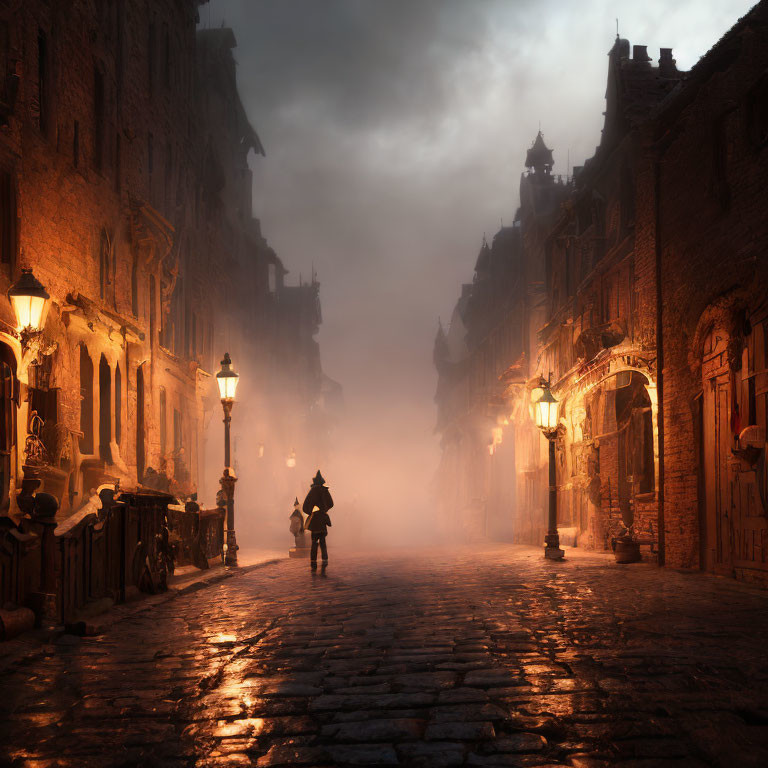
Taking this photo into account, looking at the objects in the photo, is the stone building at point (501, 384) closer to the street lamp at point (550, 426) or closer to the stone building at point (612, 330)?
the stone building at point (612, 330)

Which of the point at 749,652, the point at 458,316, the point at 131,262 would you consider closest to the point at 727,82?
the point at 749,652

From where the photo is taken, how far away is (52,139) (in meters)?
17.1

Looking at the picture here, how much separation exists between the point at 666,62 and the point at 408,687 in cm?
2266

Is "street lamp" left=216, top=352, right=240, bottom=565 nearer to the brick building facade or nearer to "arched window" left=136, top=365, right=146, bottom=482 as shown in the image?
"arched window" left=136, top=365, right=146, bottom=482

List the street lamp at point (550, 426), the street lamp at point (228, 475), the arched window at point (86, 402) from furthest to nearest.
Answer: the street lamp at point (550, 426) → the arched window at point (86, 402) → the street lamp at point (228, 475)

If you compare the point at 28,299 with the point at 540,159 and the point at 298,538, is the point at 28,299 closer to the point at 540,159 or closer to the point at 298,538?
the point at 298,538

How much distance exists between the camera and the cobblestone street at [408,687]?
4.56 meters

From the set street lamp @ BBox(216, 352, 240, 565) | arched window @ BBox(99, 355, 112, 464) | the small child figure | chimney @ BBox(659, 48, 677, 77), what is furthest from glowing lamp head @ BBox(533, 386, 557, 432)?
chimney @ BBox(659, 48, 677, 77)

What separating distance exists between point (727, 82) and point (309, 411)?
54.0m

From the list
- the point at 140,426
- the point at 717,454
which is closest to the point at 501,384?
the point at 140,426

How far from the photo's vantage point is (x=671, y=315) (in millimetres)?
16812

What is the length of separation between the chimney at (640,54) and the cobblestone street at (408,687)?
17.4 m

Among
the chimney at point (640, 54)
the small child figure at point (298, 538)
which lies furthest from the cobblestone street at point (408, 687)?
the chimney at point (640, 54)

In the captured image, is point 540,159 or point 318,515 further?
point 540,159
